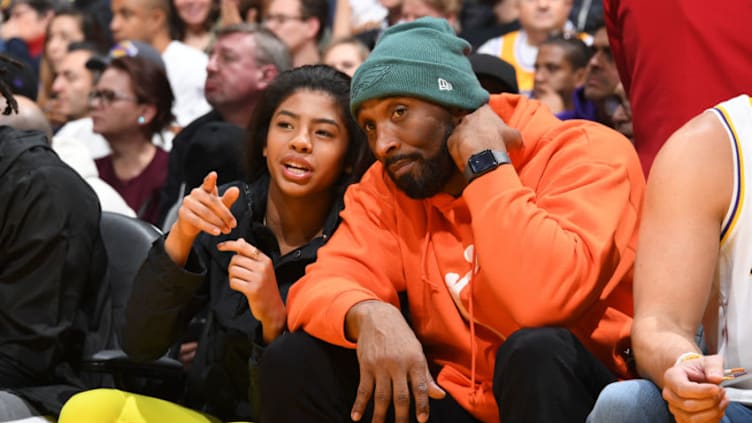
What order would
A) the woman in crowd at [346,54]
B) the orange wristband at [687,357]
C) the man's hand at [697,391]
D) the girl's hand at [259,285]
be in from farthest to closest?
the woman in crowd at [346,54], the girl's hand at [259,285], the orange wristband at [687,357], the man's hand at [697,391]

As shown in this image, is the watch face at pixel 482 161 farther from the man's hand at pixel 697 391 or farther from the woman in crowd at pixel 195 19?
the woman in crowd at pixel 195 19

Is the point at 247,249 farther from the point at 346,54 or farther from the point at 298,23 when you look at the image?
the point at 298,23

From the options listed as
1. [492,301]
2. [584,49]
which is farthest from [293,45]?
[492,301]

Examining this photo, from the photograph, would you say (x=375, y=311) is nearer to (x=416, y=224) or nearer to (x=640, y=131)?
(x=416, y=224)

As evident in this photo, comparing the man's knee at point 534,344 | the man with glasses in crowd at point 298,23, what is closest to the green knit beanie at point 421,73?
the man's knee at point 534,344

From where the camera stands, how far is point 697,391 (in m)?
2.17

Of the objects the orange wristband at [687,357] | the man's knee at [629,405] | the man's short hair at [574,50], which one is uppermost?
the orange wristband at [687,357]

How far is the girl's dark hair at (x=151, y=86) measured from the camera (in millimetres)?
6129

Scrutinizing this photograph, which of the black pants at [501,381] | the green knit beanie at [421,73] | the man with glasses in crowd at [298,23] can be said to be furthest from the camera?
the man with glasses in crowd at [298,23]

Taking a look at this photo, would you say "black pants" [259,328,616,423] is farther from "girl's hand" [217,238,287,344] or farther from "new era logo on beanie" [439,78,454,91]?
"new era logo on beanie" [439,78,454,91]

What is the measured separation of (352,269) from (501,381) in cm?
60

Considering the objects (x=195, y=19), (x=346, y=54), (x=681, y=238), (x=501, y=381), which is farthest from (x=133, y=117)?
(x=681, y=238)

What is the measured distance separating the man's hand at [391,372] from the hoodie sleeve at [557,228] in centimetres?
24

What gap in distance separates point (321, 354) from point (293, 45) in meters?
4.49
